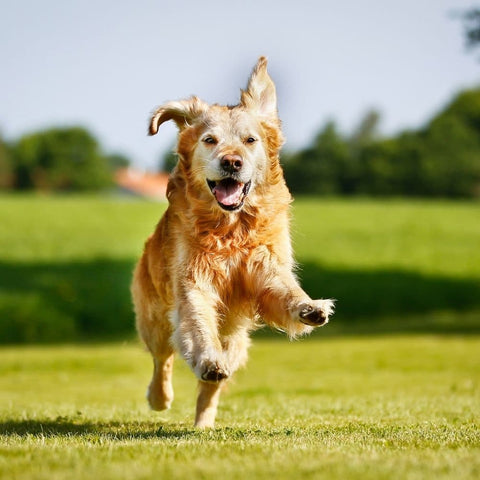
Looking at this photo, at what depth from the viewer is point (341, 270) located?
106 ft

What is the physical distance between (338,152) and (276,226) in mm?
71150

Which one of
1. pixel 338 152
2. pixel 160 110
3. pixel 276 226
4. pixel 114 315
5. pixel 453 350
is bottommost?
pixel 114 315

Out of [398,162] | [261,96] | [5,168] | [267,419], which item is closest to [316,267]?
[267,419]

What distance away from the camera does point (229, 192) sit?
6.72 meters

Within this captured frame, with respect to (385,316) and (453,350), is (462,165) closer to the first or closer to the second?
(385,316)

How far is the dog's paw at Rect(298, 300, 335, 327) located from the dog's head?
3.52 ft

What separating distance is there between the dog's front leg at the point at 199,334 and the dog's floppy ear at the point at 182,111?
142 centimetres

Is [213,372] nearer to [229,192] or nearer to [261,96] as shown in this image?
[229,192]

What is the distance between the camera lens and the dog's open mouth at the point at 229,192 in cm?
668

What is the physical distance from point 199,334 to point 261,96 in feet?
7.24

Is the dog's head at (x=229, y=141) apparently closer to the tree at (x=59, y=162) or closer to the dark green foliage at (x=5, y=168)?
the dark green foliage at (x=5, y=168)

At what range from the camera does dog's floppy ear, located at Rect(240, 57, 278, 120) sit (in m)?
7.22

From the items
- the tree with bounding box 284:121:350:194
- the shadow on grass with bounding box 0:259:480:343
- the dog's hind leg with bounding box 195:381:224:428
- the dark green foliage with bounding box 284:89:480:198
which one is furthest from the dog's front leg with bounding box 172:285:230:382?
the tree with bounding box 284:121:350:194

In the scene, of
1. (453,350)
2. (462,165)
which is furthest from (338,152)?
(453,350)
